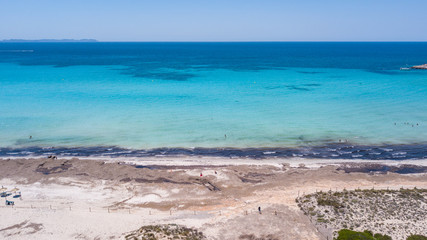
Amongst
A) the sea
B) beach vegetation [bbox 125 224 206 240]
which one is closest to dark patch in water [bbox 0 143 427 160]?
the sea

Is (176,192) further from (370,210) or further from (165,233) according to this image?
(370,210)

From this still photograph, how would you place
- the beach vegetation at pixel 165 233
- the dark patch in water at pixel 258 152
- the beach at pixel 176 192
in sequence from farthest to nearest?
the dark patch in water at pixel 258 152 < the beach at pixel 176 192 < the beach vegetation at pixel 165 233

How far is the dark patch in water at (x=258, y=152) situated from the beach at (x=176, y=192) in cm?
160

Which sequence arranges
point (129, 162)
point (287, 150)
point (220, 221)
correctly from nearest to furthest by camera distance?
point (220, 221), point (129, 162), point (287, 150)

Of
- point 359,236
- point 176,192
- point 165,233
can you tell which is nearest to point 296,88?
point 176,192

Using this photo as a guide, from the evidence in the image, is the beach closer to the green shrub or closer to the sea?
the green shrub

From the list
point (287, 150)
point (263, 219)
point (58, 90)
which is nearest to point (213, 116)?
point (287, 150)

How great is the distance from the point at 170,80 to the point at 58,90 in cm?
2761

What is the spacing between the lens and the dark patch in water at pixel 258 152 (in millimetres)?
36062

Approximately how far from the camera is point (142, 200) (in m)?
26.9

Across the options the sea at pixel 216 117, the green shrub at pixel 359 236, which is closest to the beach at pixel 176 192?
the green shrub at pixel 359 236

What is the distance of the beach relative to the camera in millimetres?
22484

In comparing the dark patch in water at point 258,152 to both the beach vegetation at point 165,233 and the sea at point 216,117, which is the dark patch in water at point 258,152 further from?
the beach vegetation at point 165,233

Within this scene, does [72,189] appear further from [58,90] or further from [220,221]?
[58,90]
